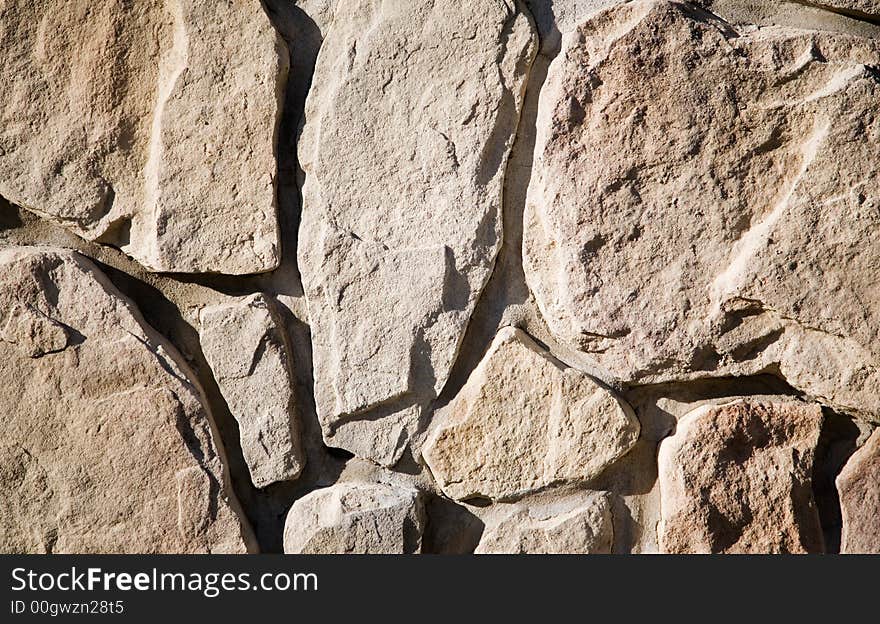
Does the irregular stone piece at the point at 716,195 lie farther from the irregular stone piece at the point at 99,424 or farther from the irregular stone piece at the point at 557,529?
the irregular stone piece at the point at 99,424

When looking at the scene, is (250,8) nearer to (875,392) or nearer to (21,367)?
Result: (21,367)

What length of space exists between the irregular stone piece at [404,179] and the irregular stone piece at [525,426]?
5 centimetres

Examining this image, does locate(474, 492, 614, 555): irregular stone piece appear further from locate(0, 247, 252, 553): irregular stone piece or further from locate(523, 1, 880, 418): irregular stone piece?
locate(0, 247, 252, 553): irregular stone piece

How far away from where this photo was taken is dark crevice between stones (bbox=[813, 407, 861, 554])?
1.03 meters

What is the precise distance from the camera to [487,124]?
1020 millimetres

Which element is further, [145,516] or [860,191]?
[145,516]

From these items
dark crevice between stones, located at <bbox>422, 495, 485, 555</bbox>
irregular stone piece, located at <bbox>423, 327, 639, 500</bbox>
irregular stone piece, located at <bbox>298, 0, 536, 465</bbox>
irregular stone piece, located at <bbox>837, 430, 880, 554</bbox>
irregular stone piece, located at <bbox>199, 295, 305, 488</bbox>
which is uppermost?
irregular stone piece, located at <bbox>298, 0, 536, 465</bbox>

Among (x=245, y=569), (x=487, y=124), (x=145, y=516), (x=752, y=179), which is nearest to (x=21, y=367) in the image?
(x=145, y=516)

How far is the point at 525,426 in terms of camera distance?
104 cm

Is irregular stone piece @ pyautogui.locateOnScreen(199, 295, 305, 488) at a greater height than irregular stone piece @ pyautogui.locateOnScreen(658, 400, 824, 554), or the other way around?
irregular stone piece @ pyautogui.locateOnScreen(199, 295, 305, 488)

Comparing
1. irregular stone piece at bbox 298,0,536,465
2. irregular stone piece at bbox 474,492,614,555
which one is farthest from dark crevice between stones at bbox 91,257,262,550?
irregular stone piece at bbox 474,492,614,555

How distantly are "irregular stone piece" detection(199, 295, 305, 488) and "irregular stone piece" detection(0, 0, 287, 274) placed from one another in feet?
0.19

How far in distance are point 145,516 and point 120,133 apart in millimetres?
451

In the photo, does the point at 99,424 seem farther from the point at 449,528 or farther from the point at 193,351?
the point at 449,528
